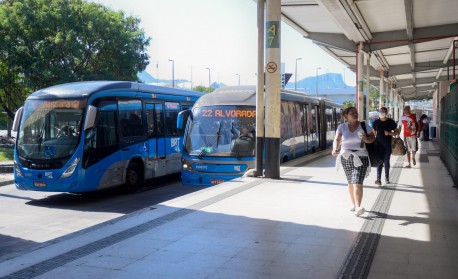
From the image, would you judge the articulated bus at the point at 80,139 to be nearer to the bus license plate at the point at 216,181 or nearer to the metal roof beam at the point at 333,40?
the bus license plate at the point at 216,181

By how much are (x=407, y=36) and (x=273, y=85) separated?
13.3m

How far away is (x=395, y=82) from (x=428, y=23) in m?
31.3

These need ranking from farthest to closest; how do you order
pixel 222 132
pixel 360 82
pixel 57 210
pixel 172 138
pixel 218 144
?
pixel 360 82 → pixel 172 138 → pixel 222 132 → pixel 218 144 → pixel 57 210

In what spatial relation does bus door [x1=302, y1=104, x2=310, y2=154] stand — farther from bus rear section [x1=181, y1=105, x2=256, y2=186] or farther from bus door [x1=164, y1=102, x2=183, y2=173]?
bus rear section [x1=181, y1=105, x2=256, y2=186]

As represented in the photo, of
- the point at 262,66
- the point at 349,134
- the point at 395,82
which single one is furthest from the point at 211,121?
the point at 395,82

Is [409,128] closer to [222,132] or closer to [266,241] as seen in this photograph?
[222,132]

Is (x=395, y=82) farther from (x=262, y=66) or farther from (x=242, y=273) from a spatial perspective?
(x=242, y=273)

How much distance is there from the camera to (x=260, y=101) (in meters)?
12.9

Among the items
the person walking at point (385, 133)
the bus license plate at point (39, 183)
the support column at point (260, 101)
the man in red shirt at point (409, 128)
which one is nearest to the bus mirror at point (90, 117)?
the bus license plate at point (39, 183)

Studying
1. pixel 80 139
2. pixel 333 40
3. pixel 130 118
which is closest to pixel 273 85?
pixel 130 118

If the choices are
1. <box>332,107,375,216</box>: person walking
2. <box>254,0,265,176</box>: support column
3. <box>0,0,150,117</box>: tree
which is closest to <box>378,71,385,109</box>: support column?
<box>0,0,150,117</box>: tree

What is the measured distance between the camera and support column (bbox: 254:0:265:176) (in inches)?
504

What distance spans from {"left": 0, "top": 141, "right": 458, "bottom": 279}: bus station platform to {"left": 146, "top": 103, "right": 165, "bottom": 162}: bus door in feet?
16.9

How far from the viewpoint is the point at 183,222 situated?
7762 mm
